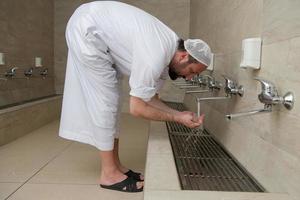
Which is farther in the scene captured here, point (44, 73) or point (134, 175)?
point (44, 73)

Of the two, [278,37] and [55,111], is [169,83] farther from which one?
[278,37]

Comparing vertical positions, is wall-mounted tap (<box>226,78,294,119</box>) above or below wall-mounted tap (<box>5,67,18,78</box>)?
below

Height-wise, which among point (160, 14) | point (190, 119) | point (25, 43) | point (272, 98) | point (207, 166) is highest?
point (160, 14)

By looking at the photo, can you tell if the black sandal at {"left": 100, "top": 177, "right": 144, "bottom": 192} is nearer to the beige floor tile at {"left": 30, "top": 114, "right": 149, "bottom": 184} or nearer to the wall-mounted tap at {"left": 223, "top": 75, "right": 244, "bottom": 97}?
the beige floor tile at {"left": 30, "top": 114, "right": 149, "bottom": 184}

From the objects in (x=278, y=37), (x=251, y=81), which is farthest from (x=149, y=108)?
(x=278, y=37)

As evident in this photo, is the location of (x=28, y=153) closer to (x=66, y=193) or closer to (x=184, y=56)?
(x=66, y=193)

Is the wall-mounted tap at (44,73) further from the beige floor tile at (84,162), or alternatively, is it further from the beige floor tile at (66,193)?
the beige floor tile at (66,193)

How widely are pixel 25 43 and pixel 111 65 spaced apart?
1.63 m

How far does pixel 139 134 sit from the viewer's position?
7.82ft

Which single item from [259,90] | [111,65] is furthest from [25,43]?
[259,90]

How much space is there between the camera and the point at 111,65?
1.37 metres

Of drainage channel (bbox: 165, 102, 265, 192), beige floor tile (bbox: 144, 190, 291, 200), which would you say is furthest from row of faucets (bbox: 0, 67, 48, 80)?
beige floor tile (bbox: 144, 190, 291, 200)

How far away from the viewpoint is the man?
123 centimetres

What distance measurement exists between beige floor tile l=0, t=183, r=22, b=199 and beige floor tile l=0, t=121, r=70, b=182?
0.05 m
